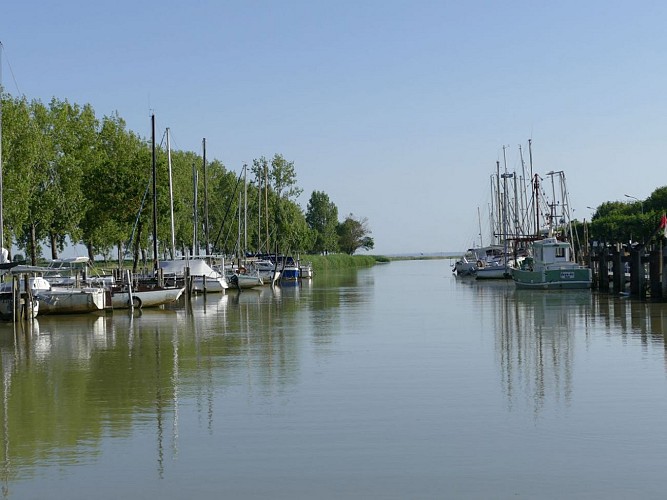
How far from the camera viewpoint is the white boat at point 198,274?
6638cm

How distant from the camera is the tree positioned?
615ft

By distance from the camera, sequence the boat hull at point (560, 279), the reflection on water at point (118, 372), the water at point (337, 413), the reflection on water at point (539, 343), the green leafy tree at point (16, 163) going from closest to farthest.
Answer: the water at point (337, 413) < the reflection on water at point (118, 372) < the reflection on water at point (539, 343) < the green leafy tree at point (16, 163) < the boat hull at point (560, 279)

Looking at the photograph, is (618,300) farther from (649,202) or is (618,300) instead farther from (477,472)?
(649,202)

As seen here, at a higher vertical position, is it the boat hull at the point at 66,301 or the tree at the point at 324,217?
the tree at the point at 324,217

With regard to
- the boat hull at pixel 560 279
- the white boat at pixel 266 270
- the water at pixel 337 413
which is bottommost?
the water at pixel 337 413

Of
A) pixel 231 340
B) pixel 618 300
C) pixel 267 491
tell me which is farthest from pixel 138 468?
pixel 618 300

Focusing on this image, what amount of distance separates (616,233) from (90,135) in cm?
7580

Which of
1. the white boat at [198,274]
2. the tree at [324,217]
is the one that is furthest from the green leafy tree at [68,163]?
the tree at [324,217]

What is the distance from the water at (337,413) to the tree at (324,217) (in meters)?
150

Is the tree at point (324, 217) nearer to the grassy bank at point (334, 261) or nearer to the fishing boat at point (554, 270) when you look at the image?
the grassy bank at point (334, 261)

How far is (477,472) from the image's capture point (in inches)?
547

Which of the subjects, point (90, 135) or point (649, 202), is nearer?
point (90, 135)

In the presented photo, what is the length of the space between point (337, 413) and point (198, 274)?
50.4 m

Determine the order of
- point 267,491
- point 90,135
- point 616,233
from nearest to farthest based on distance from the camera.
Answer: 1. point 267,491
2. point 90,135
3. point 616,233
